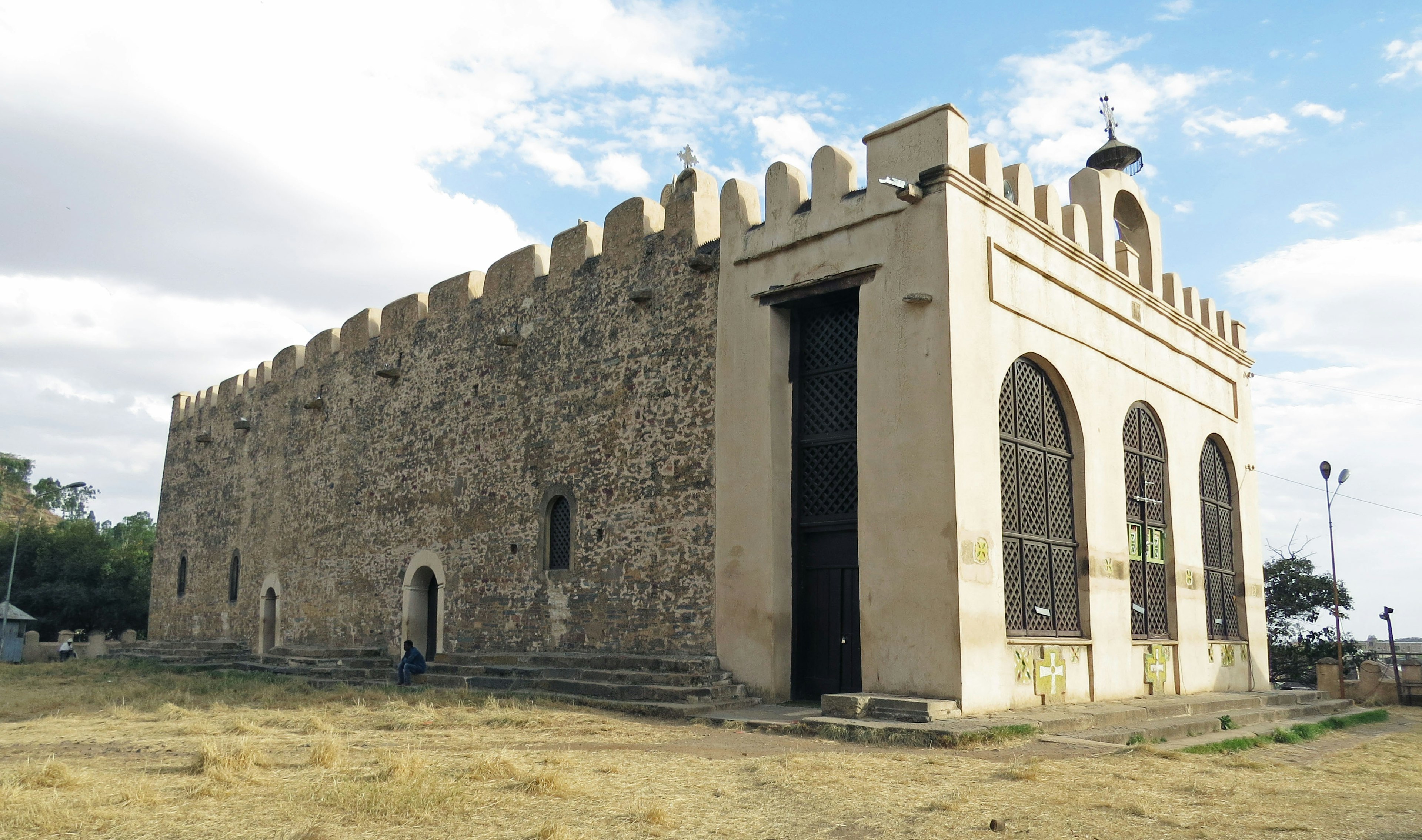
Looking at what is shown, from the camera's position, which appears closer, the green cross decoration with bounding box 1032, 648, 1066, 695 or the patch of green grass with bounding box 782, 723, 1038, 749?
the patch of green grass with bounding box 782, 723, 1038, 749

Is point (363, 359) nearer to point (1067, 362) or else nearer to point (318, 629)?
point (318, 629)

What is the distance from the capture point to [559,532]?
547 inches

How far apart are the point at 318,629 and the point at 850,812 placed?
50.1 ft

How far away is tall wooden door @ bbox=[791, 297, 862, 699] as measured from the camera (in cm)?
1092

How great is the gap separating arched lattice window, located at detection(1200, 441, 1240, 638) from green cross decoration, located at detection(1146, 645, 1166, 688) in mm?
1871

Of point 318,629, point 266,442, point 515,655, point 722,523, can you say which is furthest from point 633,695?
point 266,442

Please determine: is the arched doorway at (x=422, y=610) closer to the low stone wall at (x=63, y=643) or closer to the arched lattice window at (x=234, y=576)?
the arched lattice window at (x=234, y=576)

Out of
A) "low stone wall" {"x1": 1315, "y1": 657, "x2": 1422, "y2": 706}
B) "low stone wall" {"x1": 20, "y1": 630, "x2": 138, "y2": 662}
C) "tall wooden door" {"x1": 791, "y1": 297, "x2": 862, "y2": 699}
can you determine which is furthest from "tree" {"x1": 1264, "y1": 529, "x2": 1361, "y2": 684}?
"low stone wall" {"x1": 20, "y1": 630, "x2": 138, "y2": 662}

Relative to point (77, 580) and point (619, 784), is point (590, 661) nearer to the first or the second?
point (619, 784)

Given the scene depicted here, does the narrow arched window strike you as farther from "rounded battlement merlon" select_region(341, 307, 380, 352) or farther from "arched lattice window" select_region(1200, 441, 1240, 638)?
"arched lattice window" select_region(1200, 441, 1240, 638)

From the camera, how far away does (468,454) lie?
15562 millimetres

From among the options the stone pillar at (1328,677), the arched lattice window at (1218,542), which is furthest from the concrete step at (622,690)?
the stone pillar at (1328,677)

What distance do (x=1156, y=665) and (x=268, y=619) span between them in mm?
16149

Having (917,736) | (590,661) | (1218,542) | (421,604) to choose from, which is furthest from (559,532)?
(1218,542)
